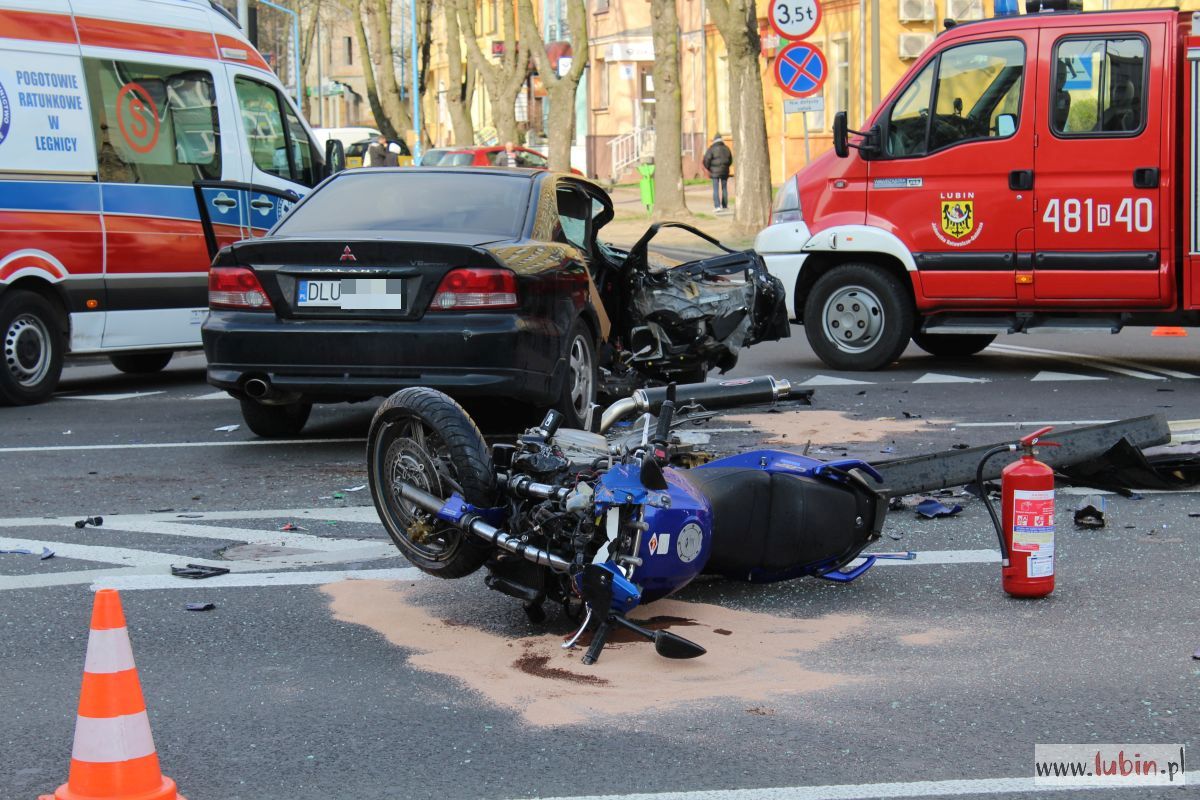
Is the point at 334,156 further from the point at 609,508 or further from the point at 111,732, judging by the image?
the point at 111,732

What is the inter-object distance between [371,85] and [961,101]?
1884 inches

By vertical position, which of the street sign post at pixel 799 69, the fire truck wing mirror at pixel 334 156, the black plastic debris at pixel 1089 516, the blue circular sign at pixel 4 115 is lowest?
the black plastic debris at pixel 1089 516

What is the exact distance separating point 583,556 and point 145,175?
773 centimetres

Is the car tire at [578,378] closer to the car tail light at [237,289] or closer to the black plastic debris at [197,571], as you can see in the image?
the car tail light at [237,289]

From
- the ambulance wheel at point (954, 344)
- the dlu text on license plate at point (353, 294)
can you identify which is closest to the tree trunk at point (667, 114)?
the ambulance wheel at point (954, 344)

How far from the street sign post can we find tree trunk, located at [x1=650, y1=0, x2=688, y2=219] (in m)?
12.5

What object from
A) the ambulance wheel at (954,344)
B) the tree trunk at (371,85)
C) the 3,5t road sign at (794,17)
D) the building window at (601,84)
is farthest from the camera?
the building window at (601,84)

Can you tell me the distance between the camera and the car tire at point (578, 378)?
8.64 m

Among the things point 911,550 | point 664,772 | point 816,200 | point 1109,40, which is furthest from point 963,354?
point 664,772

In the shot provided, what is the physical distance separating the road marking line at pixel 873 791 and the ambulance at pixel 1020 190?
7.96 m

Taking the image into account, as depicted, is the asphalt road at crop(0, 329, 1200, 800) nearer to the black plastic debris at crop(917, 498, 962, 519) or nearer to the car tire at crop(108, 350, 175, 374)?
the black plastic debris at crop(917, 498, 962, 519)

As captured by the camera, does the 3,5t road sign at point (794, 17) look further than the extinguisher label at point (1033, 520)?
Yes

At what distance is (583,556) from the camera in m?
5.05

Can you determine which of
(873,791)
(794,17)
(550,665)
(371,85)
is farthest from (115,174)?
(371,85)
